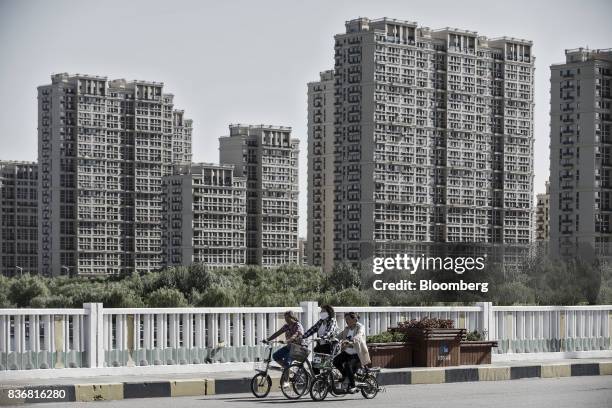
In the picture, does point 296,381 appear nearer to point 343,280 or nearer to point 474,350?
point 474,350

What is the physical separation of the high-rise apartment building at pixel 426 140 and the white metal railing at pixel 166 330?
142 metres

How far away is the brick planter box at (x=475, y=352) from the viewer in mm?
20341

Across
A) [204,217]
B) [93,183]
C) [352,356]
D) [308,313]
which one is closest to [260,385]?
[352,356]

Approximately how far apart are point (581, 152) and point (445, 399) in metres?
154

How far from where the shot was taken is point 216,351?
18.8 metres

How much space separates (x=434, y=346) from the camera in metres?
19.9

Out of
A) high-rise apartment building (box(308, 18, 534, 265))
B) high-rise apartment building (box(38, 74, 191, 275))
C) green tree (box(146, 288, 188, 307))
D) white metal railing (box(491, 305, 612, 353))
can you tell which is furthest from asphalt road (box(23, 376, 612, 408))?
high-rise apartment building (box(38, 74, 191, 275))

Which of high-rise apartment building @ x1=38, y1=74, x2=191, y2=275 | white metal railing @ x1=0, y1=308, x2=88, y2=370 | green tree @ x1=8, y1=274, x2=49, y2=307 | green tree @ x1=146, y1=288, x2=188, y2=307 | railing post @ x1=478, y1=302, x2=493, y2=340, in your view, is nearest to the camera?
white metal railing @ x1=0, y1=308, x2=88, y2=370

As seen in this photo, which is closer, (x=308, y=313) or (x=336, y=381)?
(x=336, y=381)

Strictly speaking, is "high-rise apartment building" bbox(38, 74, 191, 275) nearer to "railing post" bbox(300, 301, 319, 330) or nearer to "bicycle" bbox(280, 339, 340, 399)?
"railing post" bbox(300, 301, 319, 330)

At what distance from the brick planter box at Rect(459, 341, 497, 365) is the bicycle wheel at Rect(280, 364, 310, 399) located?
4674mm

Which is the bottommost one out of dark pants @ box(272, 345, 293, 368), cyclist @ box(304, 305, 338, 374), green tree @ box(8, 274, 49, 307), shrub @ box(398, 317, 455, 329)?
green tree @ box(8, 274, 49, 307)

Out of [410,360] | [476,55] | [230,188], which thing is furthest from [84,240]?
[410,360]

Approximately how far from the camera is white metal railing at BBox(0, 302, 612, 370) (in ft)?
56.1
